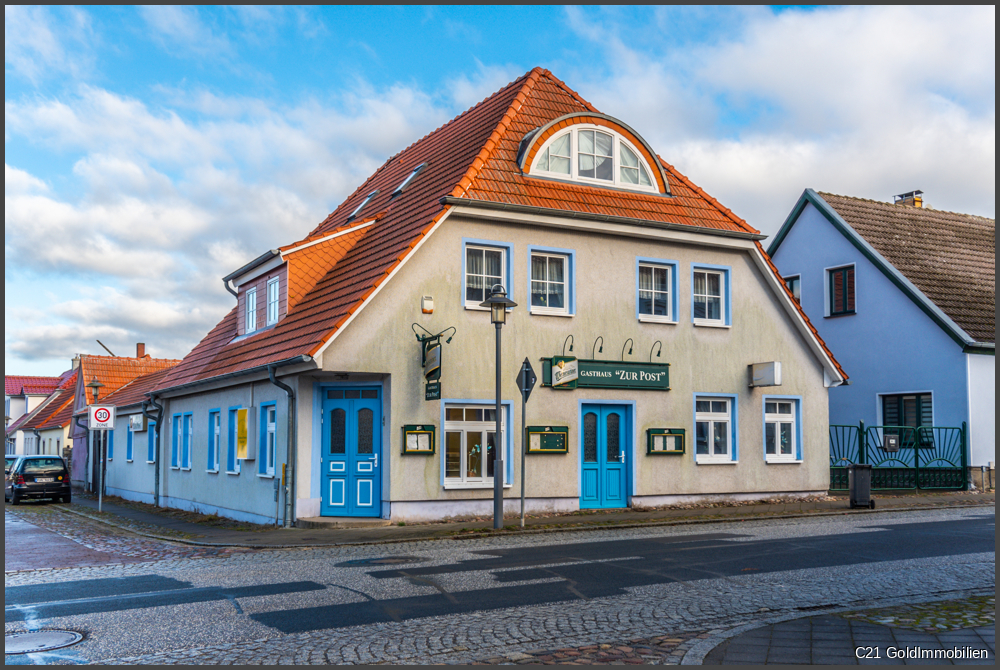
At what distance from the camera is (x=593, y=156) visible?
21.2m

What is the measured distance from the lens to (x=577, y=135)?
20969mm

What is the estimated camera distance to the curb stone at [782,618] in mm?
7035

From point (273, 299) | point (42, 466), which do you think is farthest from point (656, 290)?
point (42, 466)

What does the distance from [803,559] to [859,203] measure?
22.3 metres

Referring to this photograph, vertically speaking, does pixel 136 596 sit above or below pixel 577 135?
below

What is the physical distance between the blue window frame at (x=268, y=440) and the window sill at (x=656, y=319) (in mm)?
8218

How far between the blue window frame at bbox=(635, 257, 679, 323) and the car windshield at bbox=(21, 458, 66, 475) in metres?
21.9

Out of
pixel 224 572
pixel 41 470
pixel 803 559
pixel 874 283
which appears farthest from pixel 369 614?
pixel 41 470

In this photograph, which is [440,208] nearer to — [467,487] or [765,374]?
[467,487]

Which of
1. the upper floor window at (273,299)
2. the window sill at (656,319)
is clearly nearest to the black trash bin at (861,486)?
the window sill at (656,319)

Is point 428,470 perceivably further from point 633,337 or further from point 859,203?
point 859,203

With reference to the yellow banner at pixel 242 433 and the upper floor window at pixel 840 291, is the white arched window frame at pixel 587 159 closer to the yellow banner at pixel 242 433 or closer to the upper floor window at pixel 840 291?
the yellow banner at pixel 242 433

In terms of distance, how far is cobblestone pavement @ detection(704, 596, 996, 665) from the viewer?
6.79m

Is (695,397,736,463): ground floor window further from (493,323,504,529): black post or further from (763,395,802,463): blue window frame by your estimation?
(493,323,504,529): black post
